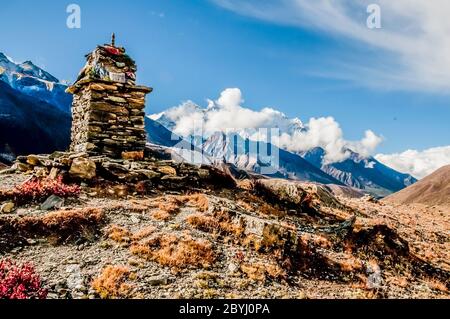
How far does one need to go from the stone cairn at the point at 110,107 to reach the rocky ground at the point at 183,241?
1.37 meters

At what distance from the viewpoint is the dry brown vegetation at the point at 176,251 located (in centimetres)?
1031

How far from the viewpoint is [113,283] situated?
873 centimetres

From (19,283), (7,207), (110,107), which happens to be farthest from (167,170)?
(19,283)

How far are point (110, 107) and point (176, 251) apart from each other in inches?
372

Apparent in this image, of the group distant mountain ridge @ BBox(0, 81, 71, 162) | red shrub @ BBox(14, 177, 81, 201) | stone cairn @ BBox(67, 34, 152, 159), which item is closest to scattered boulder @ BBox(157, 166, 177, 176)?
stone cairn @ BBox(67, 34, 152, 159)

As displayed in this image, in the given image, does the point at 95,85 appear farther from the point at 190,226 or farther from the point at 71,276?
the point at 71,276

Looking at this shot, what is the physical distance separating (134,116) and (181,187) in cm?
425

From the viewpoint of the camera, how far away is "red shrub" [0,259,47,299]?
7.96 m

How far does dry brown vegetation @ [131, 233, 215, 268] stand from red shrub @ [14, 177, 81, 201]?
176 inches

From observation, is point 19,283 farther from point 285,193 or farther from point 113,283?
point 285,193

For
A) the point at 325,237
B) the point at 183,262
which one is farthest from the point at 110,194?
the point at 325,237

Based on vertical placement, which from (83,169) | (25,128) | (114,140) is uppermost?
(25,128)

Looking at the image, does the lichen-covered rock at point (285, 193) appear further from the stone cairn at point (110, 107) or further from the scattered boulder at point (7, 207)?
the scattered boulder at point (7, 207)

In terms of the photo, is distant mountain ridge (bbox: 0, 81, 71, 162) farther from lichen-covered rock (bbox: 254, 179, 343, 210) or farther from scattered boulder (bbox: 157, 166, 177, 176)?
lichen-covered rock (bbox: 254, 179, 343, 210)
